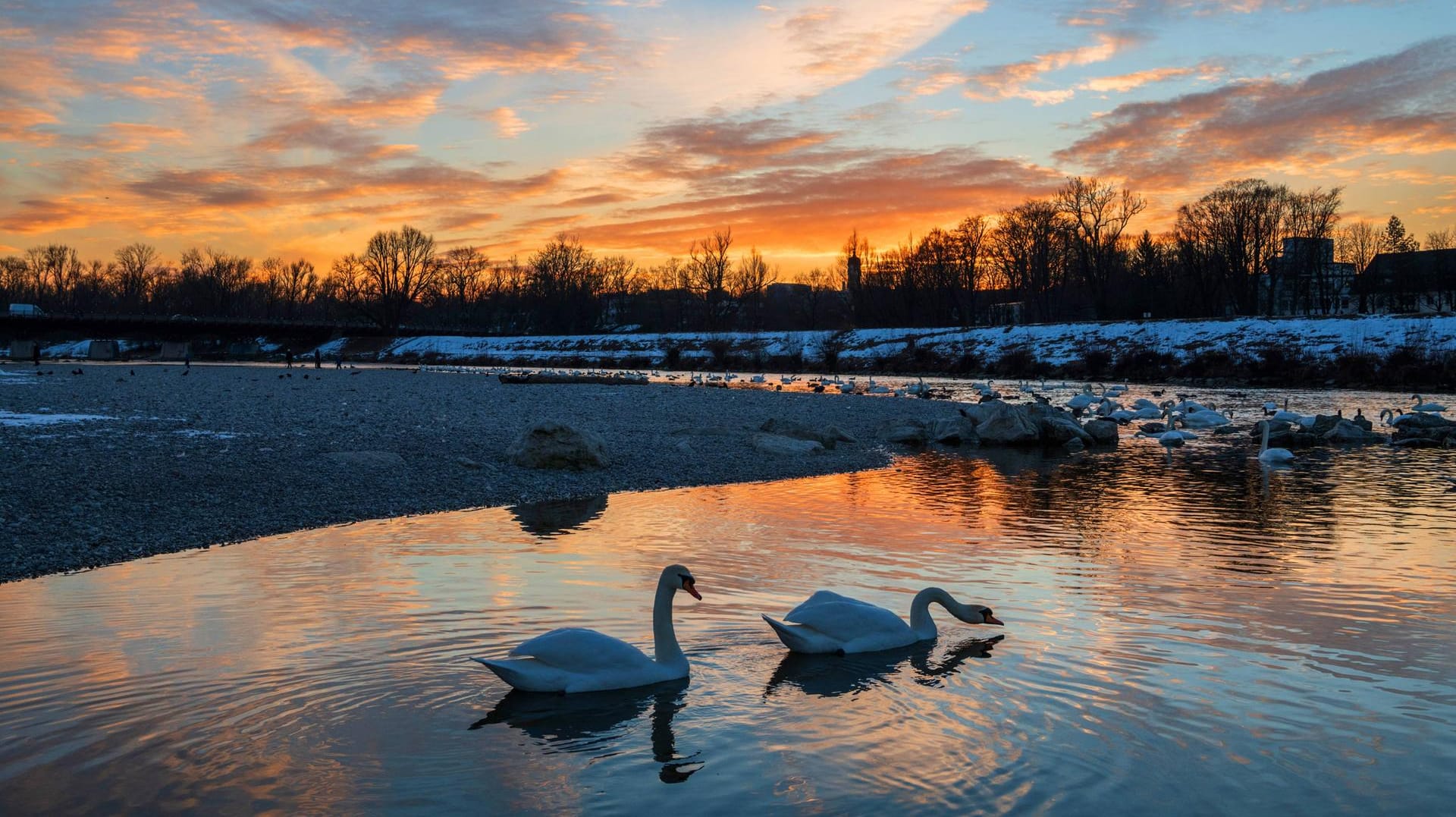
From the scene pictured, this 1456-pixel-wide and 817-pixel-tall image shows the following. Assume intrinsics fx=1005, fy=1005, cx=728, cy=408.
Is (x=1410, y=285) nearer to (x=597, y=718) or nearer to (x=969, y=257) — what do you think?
(x=969, y=257)

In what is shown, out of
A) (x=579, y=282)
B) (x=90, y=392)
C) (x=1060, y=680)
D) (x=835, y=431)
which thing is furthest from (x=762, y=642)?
(x=579, y=282)

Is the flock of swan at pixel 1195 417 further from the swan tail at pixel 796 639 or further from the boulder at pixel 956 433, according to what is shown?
the swan tail at pixel 796 639

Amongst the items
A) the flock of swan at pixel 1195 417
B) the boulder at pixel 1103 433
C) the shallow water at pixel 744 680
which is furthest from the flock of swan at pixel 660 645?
the boulder at pixel 1103 433

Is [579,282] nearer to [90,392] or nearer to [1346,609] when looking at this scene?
[90,392]

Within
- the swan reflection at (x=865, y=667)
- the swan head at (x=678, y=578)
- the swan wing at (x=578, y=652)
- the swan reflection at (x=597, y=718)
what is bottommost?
the swan reflection at (x=865, y=667)

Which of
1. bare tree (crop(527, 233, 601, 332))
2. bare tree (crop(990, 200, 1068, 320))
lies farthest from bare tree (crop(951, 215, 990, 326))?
bare tree (crop(527, 233, 601, 332))

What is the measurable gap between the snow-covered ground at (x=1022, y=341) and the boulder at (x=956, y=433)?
3206 cm

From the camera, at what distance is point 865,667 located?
24.7ft

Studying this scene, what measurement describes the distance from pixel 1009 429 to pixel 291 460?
1652 cm

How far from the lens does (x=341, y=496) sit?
45.3 ft

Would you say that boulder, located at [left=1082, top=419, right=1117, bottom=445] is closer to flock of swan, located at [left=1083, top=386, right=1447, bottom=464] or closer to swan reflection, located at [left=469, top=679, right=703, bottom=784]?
flock of swan, located at [left=1083, top=386, right=1447, bottom=464]

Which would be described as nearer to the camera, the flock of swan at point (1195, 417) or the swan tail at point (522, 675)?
the swan tail at point (522, 675)

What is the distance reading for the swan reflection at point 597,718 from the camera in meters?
5.84

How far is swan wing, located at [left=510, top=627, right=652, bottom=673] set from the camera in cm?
655
